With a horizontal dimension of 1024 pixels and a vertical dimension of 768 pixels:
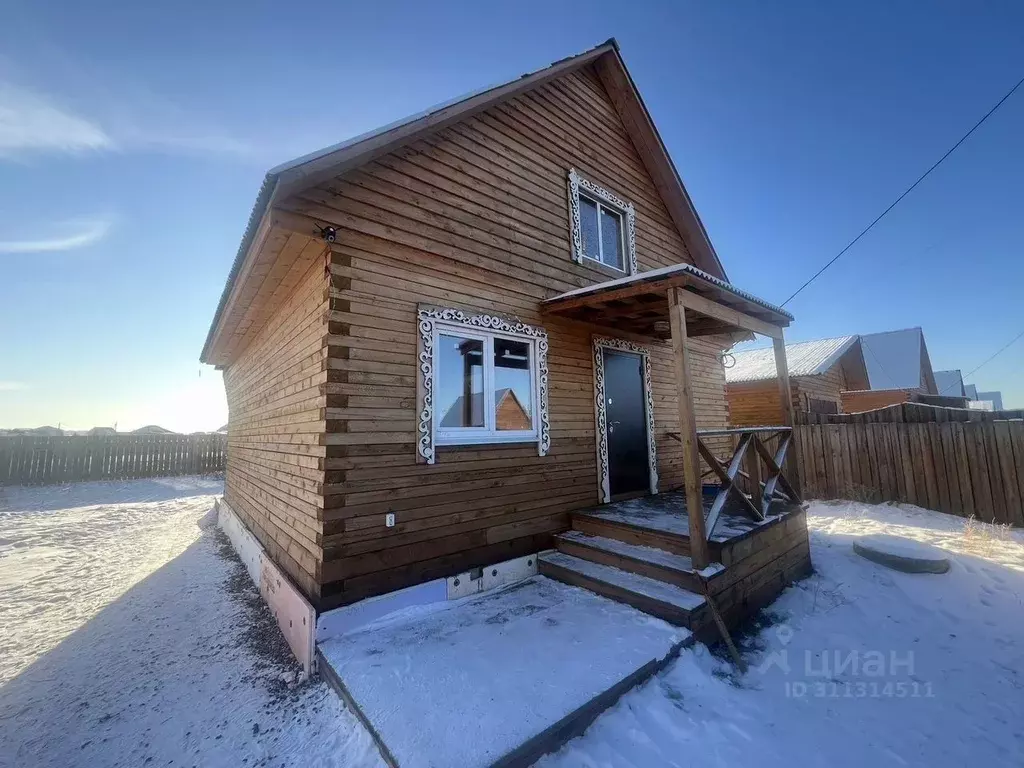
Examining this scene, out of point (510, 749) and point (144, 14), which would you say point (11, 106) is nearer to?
point (144, 14)

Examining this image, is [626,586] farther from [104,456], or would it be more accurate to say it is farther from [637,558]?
[104,456]

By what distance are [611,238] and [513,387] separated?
3.83m

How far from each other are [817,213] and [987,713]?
1607 cm

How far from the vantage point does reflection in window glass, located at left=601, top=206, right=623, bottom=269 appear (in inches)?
271

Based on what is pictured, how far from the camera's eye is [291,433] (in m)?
4.57

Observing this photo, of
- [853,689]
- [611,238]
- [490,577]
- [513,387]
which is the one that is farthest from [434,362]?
[611,238]

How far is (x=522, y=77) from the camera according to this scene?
5352 mm

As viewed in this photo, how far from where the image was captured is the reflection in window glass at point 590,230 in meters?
6.50

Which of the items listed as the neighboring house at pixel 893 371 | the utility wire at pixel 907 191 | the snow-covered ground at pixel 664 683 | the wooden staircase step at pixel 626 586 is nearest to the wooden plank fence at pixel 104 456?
the snow-covered ground at pixel 664 683

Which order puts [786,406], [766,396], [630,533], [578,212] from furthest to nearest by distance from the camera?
[766,396], [578,212], [786,406], [630,533]

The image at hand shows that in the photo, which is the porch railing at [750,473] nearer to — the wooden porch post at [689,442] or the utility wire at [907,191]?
the wooden porch post at [689,442]

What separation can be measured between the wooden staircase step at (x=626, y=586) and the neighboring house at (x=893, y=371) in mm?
20979

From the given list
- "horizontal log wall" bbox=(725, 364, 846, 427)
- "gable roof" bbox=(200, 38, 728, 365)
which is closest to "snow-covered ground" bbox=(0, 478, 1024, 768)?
"gable roof" bbox=(200, 38, 728, 365)

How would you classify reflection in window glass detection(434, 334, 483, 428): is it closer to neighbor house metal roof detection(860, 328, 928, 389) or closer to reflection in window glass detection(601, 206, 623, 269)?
reflection in window glass detection(601, 206, 623, 269)
